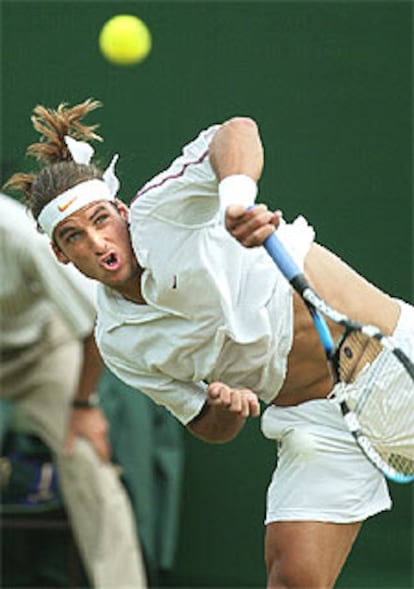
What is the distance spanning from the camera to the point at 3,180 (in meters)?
6.29

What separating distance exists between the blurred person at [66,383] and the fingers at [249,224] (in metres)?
2.61

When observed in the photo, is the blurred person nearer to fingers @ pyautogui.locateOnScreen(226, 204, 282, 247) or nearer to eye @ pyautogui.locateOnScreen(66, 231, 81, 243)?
eye @ pyautogui.locateOnScreen(66, 231, 81, 243)

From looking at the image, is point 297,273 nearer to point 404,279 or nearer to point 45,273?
point 45,273

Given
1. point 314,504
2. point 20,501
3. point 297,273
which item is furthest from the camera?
point 20,501

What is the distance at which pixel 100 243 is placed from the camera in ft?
10.9

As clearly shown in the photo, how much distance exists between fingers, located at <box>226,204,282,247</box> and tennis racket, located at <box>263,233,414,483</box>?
9 centimetres

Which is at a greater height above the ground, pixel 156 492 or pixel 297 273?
pixel 297 273

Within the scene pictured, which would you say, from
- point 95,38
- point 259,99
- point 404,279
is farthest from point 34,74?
point 404,279

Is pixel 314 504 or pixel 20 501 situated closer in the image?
pixel 314 504

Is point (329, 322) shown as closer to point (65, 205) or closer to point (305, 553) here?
point (305, 553)

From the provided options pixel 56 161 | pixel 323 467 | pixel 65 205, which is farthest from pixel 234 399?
pixel 56 161

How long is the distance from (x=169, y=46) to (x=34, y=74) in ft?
1.84

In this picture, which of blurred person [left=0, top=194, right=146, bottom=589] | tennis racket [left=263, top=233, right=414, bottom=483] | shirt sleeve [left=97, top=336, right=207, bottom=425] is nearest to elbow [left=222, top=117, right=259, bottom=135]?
tennis racket [left=263, top=233, right=414, bottom=483]

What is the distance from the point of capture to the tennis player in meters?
3.30
